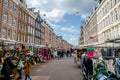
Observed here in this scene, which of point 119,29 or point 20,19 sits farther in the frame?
point 20,19

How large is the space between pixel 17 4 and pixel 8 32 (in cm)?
840

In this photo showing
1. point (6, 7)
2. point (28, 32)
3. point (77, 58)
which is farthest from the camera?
point (28, 32)

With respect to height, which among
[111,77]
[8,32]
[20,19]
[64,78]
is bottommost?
[64,78]

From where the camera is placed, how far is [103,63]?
11.9m

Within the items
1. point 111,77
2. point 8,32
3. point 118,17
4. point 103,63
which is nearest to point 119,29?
point 118,17

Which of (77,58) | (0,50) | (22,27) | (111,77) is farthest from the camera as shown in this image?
(22,27)

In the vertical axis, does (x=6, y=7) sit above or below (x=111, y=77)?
above

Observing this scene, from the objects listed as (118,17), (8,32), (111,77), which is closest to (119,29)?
(118,17)

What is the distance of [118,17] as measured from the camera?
36844 mm

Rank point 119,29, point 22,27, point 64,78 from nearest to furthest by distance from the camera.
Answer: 1. point 64,78
2. point 119,29
3. point 22,27

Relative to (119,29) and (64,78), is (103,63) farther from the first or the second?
(119,29)

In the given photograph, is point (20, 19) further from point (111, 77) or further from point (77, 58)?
point (111, 77)

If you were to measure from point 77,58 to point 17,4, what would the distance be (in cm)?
2455

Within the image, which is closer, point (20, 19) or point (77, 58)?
point (77, 58)
